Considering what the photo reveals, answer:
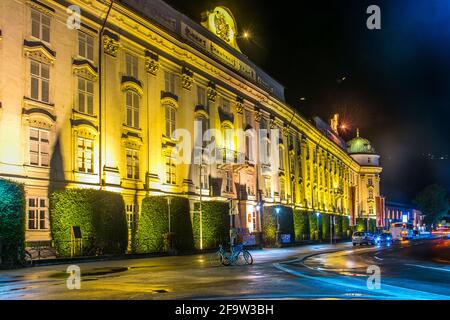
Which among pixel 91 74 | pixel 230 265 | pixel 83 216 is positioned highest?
pixel 91 74

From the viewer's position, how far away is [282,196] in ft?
227

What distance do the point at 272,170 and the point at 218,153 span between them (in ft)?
50.5

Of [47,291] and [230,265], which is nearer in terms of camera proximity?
[47,291]

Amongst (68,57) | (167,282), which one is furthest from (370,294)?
(68,57)

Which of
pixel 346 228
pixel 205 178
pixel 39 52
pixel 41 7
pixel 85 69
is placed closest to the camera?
pixel 39 52

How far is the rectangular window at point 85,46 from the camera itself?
118ft

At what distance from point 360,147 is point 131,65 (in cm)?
10308

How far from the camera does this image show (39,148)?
32.3 m

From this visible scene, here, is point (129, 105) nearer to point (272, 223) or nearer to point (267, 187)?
point (272, 223)

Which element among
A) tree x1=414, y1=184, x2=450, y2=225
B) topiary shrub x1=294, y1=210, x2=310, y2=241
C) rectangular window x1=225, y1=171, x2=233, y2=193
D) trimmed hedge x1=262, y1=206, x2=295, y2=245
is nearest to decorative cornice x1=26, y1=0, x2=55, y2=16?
rectangular window x1=225, y1=171, x2=233, y2=193

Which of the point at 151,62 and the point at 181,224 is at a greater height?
the point at 151,62

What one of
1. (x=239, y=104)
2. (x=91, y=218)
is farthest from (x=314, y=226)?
(x=91, y=218)

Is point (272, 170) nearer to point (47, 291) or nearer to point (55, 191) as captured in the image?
point (55, 191)
